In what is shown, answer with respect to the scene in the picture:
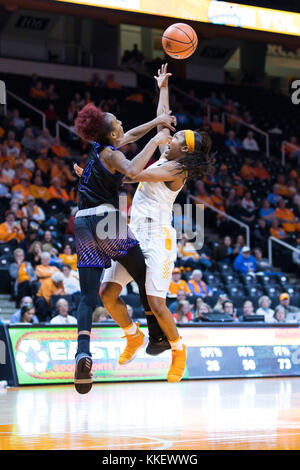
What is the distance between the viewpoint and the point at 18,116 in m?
20.3

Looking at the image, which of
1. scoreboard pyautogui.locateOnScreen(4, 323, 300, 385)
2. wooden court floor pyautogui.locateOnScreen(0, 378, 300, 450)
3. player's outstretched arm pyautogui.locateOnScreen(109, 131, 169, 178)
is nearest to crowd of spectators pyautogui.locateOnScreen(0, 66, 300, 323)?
scoreboard pyautogui.locateOnScreen(4, 323, 300, 385)

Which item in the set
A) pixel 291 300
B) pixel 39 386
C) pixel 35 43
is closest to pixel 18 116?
pixel 35 43

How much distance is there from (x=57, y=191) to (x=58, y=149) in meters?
2.42

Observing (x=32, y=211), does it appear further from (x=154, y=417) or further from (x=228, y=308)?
(x=154, y=417)

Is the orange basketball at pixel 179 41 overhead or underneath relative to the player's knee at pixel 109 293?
overhead

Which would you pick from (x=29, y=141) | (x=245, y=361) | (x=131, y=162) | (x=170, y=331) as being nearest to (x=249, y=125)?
(x=29, y=141)

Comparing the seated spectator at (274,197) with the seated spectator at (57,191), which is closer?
the seated spectator at (57,191)

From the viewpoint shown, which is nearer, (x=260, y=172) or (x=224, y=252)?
(x=224, y=252)

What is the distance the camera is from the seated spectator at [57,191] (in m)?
17.2

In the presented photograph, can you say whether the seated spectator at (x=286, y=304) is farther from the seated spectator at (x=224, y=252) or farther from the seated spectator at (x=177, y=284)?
the seated spectator at (x=224, y=252)

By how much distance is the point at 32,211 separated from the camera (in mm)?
15984

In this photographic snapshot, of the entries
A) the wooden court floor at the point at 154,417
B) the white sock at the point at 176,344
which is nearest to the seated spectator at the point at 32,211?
the wooden court floor at the point at 154,417

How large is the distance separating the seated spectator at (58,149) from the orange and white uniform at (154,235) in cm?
1220

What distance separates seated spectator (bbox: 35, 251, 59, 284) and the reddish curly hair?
24.5 feet
